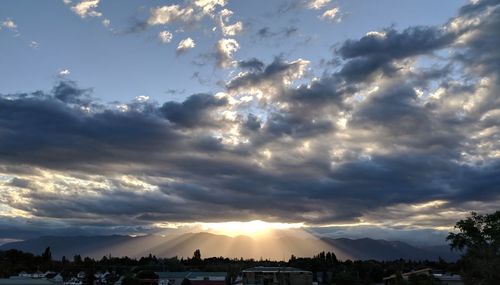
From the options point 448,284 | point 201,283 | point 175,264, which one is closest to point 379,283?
point 201,283

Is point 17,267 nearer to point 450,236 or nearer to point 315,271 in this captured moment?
point 315,271

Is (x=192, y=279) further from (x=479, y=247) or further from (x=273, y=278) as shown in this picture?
(x=479, y=247)

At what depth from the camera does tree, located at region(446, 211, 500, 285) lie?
45841 mm

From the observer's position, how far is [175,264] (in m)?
199

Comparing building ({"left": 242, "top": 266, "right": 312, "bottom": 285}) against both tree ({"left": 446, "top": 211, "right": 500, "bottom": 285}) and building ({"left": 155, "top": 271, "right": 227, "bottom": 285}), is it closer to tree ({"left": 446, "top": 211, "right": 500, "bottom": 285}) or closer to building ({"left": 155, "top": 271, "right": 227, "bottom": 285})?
building ({"left": 155, "top": 271, "right": 227, "bottom": 285})

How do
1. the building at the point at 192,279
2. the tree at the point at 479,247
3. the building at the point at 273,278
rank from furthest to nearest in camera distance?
1. the building at the point at 192,279
2. the building at the point at 273,278
3. the tree at the point at 479,247

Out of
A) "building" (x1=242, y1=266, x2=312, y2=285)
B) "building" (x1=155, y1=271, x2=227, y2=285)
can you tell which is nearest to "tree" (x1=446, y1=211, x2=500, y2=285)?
"building" (x1=242, y1=266, x2=312, y2=285)

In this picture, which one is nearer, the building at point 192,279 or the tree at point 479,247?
the tree at point 479,247

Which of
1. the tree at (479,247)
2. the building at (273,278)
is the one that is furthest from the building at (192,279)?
the tree at (479,247)

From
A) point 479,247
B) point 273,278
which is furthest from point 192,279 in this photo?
point 479,247

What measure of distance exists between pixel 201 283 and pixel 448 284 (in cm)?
A: 5924

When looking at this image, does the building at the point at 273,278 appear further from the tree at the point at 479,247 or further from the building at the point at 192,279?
the tree at the point at 479,247

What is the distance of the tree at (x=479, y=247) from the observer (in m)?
45.8

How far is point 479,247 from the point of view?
52.7 meters
